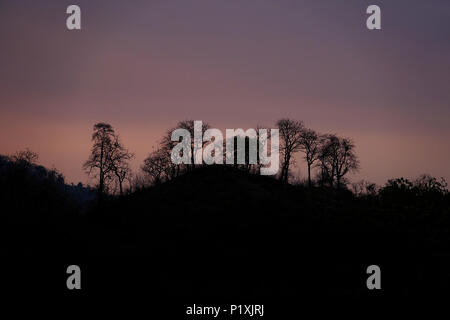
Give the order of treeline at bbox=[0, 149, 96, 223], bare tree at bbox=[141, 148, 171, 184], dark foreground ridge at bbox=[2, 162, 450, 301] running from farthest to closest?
bare tree at bbox=[141, 148, 171, 184], treeline at bbox=[0, 149, 96, 223], dark foreground ridge at bbox=[2, 162, 450, 301]

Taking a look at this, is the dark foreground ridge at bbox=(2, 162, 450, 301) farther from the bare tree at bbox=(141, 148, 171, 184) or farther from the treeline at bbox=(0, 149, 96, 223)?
the bare tree at bbox=(141, 148, 171, 184)

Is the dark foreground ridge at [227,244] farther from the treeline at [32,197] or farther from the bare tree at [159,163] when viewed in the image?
the bare tree at [159,163]

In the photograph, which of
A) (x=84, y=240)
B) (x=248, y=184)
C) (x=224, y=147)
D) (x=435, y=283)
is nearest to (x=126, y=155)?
(x=224, y=147)

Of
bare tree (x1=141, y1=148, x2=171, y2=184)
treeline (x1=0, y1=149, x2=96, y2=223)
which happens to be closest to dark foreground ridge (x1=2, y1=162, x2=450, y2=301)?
treeline (x1=0, y1=149, x2=96, y2=223)

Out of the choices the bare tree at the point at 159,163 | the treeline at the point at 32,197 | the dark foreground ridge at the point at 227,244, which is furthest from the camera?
the bare tree at the point at 159,163

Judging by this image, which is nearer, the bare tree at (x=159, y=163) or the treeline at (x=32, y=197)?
the treeline at (x=32, y=197)

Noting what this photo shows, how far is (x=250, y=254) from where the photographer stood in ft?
69.5

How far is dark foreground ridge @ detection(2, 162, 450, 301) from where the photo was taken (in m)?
19.1

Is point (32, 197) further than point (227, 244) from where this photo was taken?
Yes

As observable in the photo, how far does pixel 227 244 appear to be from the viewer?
2188cm

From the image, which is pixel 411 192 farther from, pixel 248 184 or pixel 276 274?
pixel 276 274

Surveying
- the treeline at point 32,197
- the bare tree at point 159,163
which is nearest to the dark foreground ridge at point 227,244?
the treeline at point 32,197

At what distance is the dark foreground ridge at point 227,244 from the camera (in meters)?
19.1

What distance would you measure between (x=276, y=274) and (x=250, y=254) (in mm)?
1774
